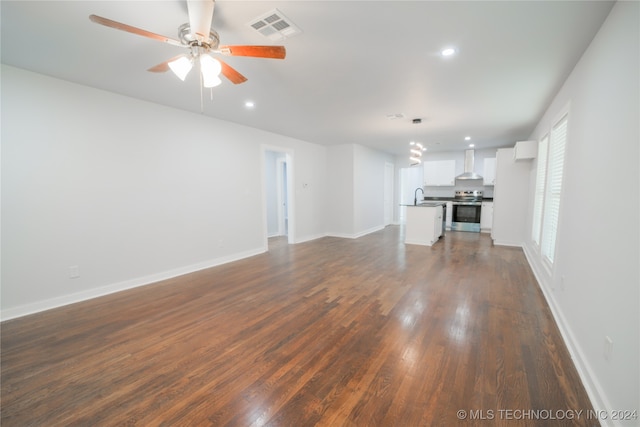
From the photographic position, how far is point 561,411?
156 centimetres

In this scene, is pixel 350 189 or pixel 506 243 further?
pixel 350 189

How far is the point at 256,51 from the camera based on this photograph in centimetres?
180

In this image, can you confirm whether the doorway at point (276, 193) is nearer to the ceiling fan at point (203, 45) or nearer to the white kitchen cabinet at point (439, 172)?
the white kitchen cabinet at point (439, 172)

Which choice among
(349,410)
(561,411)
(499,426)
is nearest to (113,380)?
(349,410)

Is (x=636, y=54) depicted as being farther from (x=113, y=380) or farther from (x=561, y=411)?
(x=113, y=380)

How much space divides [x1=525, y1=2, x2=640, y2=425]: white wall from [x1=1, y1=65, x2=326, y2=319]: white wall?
487 centimetres

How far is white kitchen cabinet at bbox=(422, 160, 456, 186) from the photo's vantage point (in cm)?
840

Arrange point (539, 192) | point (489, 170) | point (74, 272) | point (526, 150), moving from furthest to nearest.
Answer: point (489, 170)
point (526, 150)
point (539, 192)
point (74, 272)

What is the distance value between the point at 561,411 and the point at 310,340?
176cm

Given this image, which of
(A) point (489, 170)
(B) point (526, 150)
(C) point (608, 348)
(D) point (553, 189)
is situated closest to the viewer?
(C) point (608, 348)

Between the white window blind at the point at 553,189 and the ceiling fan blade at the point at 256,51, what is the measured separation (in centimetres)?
329

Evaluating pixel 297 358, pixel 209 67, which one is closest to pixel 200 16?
pixel 209 67

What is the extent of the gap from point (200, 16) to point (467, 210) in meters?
8.43

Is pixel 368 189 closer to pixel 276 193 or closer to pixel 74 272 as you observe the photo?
pixel 276 193
